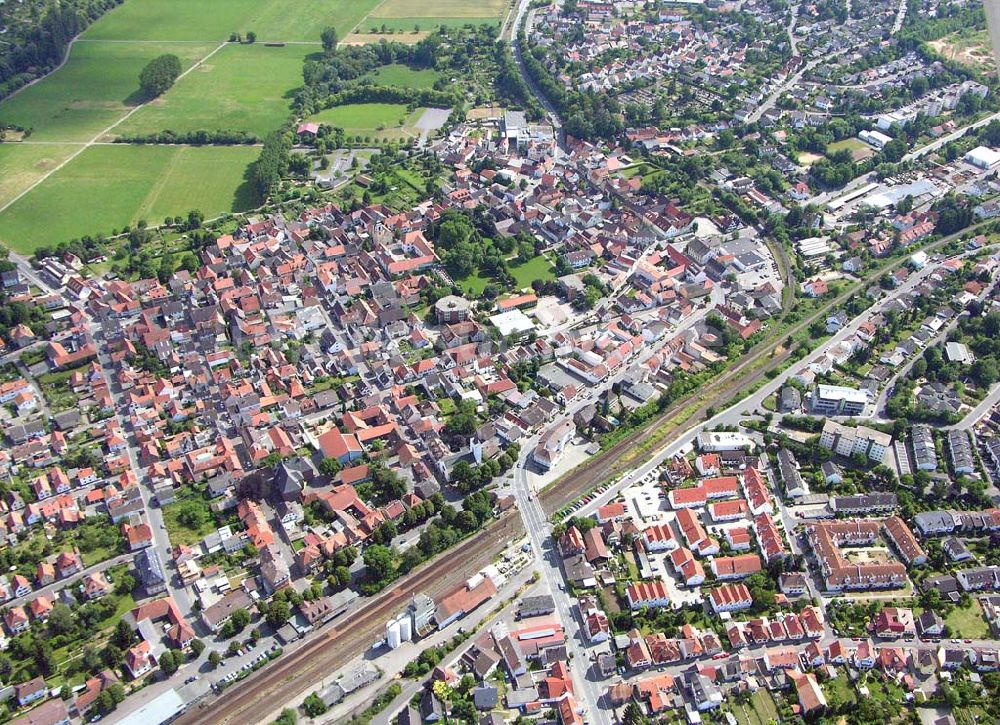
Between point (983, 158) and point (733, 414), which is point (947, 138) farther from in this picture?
point (733, 414)

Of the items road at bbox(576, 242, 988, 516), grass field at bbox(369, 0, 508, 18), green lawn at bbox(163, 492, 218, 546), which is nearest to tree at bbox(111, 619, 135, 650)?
green lawn at bbox(163, 492, 218, 546)

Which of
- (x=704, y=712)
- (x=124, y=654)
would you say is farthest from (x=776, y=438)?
(x=124, y=654)

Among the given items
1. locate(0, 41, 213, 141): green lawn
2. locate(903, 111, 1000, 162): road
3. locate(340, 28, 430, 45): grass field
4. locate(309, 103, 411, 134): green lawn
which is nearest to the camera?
locate(903, 111, 1000, 162): road

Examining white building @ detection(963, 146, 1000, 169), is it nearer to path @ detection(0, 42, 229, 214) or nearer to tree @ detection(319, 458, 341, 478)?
tree @ detection(319, 458, 341, 478)

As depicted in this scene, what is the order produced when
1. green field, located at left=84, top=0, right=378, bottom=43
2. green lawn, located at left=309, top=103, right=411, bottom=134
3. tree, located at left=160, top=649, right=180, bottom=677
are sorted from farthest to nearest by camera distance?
green field, located at left=84, top=0, right=378, bottom=43 < green lawn, located at left=309, top=103, right=411, bottom=134 < tree, located at left=160, top=649, right=180, bottom=677

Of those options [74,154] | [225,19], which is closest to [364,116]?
[74,154]

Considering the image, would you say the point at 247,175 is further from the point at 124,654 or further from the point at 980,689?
the point at 980,689
